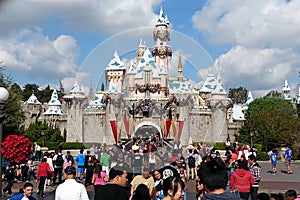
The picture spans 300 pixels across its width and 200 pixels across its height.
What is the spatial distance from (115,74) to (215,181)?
3.14 m

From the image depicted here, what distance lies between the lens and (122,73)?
6.71 meters

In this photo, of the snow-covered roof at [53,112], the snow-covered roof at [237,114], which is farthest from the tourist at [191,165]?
the snow-covered roof at [53,112]

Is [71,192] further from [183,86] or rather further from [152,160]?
[183,86]

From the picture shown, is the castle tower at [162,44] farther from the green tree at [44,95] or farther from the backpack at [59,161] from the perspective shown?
the green tree at [44,95]

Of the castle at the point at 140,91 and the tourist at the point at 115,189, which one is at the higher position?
the castle at the point at 140,91

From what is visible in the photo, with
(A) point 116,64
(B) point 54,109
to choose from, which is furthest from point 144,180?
(B) point 54,109

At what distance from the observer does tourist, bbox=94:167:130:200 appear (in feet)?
15.4

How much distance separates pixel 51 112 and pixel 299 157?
41965 mm

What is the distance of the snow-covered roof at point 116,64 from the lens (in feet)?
19.3

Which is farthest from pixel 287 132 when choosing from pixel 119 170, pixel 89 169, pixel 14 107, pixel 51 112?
pixel 51 112

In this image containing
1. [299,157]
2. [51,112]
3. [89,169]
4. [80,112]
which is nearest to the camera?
[80,112]

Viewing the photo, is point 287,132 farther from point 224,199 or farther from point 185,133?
point 224,199

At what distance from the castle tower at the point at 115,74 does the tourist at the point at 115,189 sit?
1465 mm

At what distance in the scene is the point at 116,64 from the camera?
21.2 ft
